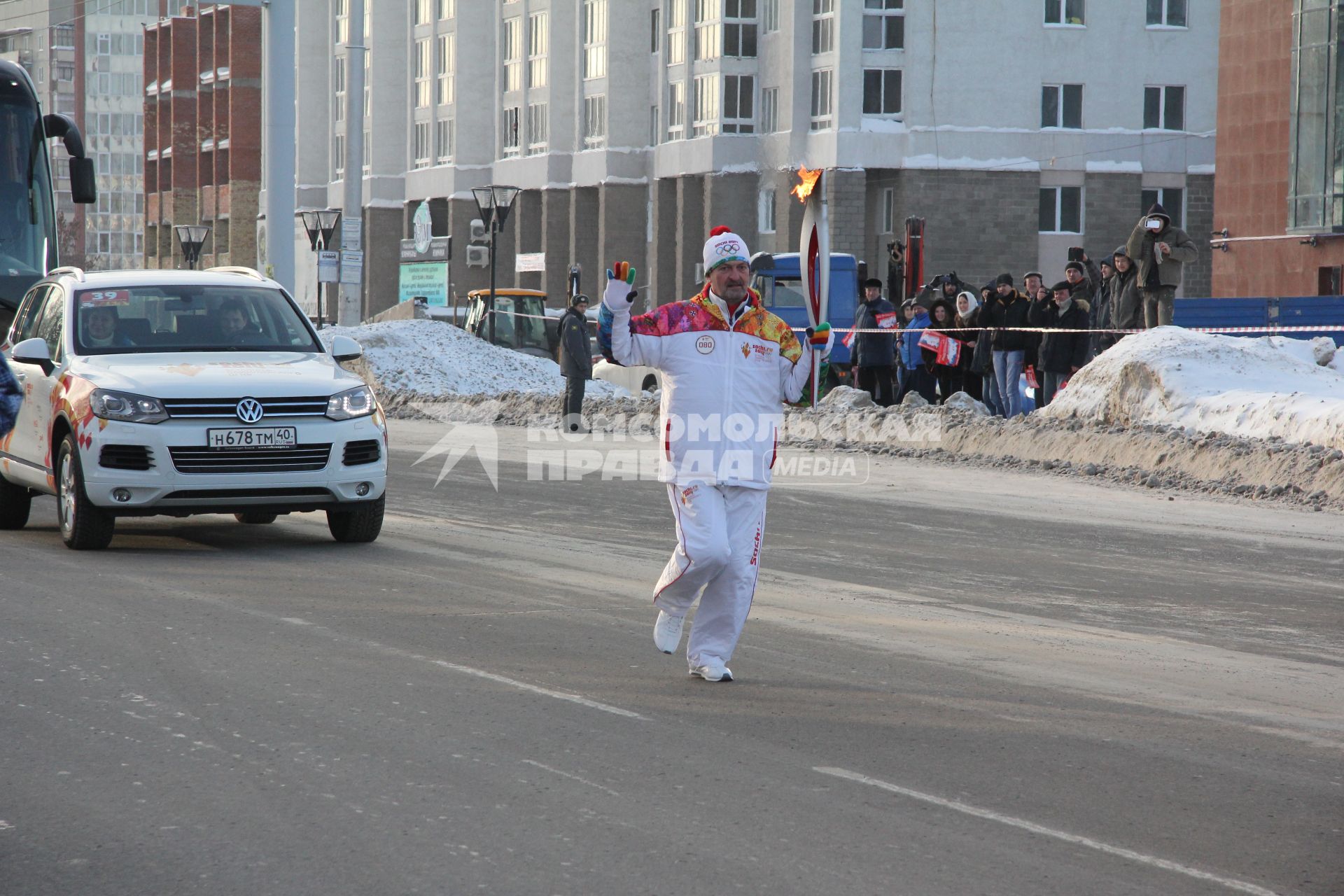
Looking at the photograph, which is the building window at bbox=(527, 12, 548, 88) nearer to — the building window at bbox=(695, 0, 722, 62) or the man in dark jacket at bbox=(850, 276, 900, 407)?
the building window at bbox=(695, 0, 722, 62)

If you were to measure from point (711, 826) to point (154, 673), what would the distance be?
124 inches

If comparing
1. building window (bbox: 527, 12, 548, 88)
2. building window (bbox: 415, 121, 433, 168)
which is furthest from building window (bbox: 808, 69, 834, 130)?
building window (bbox: 415, 121, 433, 168)

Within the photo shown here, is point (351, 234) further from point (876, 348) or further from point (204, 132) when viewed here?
point (204, 132)

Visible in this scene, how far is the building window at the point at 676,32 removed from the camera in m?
63.5

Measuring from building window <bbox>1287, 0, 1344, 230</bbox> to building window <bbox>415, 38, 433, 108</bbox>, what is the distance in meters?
49.5

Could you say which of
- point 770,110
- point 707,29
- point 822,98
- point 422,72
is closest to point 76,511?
point 822,98

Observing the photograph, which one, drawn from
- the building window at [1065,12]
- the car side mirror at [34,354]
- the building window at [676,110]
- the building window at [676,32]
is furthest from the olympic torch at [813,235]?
the building window at [676,32]

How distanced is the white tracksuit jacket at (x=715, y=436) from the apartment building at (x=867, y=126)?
4720 cm

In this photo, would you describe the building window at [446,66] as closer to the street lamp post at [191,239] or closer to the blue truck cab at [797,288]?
the street lamp post at [191,239]

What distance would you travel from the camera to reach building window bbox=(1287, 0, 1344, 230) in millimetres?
38281

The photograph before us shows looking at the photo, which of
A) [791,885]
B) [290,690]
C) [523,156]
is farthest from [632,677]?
[523,156]

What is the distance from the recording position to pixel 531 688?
23.8ft

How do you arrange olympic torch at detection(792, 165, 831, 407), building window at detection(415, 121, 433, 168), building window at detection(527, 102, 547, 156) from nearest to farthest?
olympic torch at detection(792, 165, 831, 407) → building window at detection(527, 102, 547, 156) → building window at detection(415, 121, 433, 168)

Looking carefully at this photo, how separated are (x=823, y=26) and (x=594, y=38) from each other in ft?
48.9
